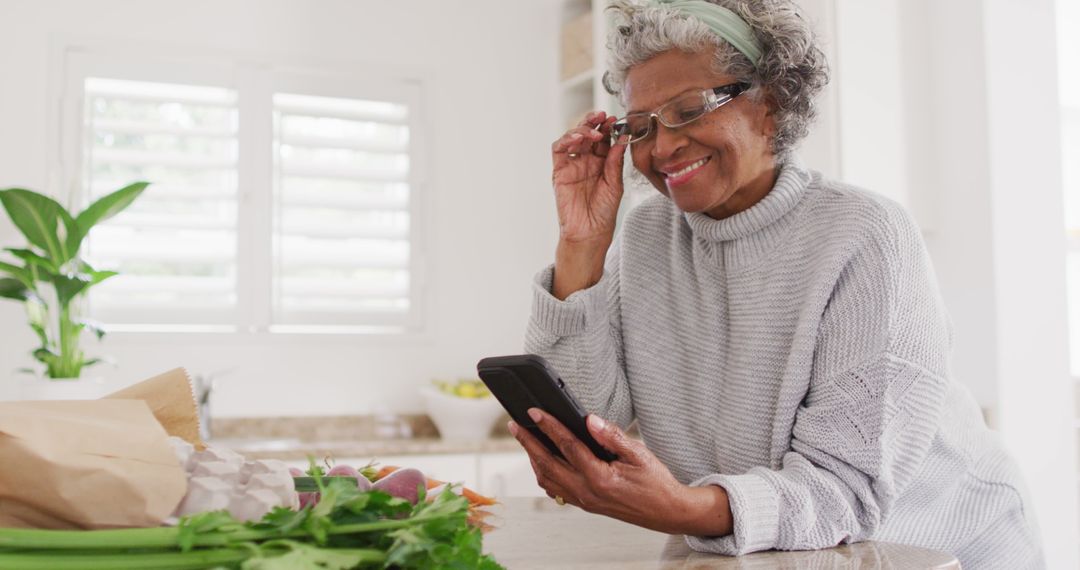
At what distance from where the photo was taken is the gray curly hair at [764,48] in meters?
1.33

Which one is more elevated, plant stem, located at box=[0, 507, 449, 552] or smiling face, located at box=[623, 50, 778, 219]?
smiling face, located at box=[623, 50, 778, 219]

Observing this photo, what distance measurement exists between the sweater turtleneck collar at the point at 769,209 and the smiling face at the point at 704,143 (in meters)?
0.03

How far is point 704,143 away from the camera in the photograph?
1.35 meters

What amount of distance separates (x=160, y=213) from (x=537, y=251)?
4.82 feet

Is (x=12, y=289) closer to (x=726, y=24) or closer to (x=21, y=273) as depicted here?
(x=21, y=273)

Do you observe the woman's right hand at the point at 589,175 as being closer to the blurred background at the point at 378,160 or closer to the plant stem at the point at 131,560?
the plant stem at the point at 131,560

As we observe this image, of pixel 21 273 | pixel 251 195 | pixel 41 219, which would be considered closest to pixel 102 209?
pixel 41 219

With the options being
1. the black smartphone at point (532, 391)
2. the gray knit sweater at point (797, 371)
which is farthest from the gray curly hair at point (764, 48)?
the black smartphone at point (532, 391)

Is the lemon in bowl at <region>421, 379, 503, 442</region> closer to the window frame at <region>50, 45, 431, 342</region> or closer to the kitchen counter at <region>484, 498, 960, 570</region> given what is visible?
the window frame at <region>50, 45, 431, 342</region>

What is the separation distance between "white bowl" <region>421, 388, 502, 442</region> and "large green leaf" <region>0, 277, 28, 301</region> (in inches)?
55.0

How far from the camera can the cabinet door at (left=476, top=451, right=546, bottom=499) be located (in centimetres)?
343

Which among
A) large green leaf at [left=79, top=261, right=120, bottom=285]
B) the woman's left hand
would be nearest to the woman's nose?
the woman's left hand

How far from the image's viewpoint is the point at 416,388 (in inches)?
158

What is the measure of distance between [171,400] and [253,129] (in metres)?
3.23
